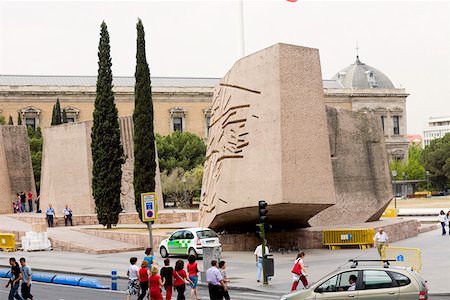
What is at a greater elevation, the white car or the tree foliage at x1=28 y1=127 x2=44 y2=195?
the tree foliage at x1=28 y1=127 x2=44 y2=195

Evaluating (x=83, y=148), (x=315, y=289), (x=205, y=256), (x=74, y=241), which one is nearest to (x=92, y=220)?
(x=83, y=148)

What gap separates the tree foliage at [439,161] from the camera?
9606 centimetres

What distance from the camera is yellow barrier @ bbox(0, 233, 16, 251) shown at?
36.8 meters

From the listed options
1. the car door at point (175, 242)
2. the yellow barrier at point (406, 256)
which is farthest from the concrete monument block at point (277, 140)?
the yellow barrier at point (406, 256)

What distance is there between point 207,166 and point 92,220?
14.5m

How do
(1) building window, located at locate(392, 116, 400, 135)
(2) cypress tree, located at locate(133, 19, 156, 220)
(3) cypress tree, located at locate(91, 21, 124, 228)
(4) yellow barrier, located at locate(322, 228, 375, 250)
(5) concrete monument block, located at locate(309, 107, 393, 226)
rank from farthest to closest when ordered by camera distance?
(1) building window, located at locate(392, 116, 400, 135) → (3) cypress tree, located at locate(91, 21, 124, 228) → (2) cypress tree, located at locate(133, 19, 156, 220) → (5) concrete monument block, located at locate(309, 107, 393, 226) → (4) yellow barrier, located at locate(322, 228, 375, 250)

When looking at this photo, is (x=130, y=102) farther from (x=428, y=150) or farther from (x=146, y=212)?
(x=146, y=212)

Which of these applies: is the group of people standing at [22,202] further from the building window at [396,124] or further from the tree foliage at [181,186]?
the building window at [396,124]

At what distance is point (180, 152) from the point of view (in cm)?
8350

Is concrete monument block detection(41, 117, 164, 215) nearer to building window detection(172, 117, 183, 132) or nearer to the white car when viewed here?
the white car

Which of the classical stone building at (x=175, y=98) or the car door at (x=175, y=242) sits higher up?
the classical stone building at (x=175, y=98)

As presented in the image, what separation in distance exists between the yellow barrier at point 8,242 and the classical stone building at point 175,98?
59.9m

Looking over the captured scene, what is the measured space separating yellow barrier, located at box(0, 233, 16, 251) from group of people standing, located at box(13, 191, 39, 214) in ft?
49.7

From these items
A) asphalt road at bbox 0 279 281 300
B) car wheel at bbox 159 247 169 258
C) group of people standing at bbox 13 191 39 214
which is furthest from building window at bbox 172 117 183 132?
asphalt road at bbox 0 279 281 300
